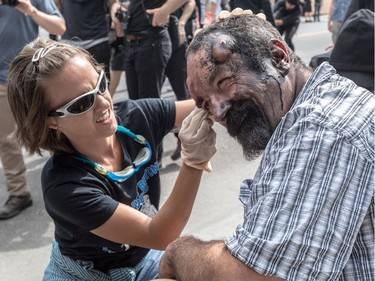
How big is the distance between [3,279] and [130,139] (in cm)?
151

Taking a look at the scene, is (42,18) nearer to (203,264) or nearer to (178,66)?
(178,66)

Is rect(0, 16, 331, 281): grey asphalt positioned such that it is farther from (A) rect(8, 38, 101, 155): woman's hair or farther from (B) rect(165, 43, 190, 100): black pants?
(A) rect(8, 38, 101, 155): woman's hair

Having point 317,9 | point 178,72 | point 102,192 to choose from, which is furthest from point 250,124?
point 317,9

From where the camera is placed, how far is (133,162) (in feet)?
6.22

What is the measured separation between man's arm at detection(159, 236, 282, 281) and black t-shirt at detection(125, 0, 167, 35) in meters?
2.79

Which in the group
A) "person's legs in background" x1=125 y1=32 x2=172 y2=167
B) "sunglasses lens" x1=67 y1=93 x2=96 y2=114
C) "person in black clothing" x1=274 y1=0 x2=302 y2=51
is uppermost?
"sunglasses lens" x1=67 y1=93 x2=96 y2=114

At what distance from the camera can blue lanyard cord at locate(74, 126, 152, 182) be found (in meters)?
1.78

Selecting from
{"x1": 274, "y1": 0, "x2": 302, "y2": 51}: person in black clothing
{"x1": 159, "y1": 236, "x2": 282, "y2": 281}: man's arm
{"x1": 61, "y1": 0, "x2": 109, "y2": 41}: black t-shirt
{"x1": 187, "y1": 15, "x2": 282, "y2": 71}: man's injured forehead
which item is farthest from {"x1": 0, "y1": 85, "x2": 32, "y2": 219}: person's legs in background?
{"x1": 274, "y1": 0, "x2": 302, "y2": 51}: person in black clothing

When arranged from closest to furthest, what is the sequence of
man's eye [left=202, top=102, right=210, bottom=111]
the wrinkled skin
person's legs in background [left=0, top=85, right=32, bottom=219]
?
the wrinkled skin < man's eye [left=202, top=102, right=210, bottom=111] < person's legs in background [left=0, top=85, right=32, bottom=219]

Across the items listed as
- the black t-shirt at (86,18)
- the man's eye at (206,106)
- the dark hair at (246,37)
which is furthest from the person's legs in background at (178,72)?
the dark hair at (246,37)

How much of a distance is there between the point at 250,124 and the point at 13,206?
2.70m

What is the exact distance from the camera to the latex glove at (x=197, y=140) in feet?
5.29

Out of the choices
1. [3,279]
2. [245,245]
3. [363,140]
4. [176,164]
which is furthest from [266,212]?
[176,164]

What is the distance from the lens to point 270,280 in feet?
3.44
